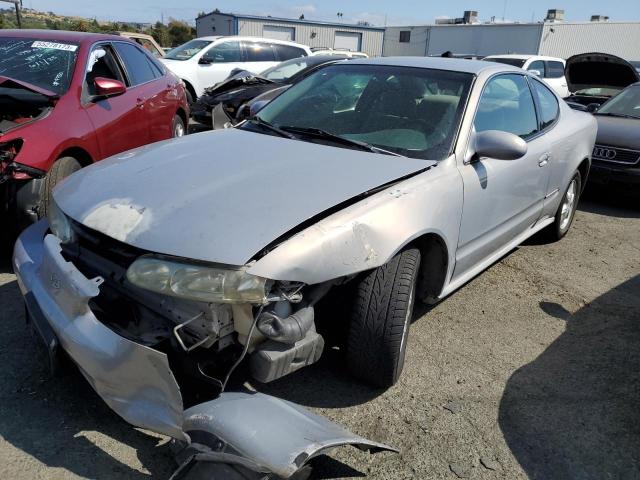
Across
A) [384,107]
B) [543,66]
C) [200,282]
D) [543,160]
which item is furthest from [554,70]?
[200,282]

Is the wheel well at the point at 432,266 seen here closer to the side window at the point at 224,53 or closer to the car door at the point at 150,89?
the car door at the point at 150,89

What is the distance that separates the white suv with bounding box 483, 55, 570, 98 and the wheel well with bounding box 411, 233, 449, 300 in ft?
38.6

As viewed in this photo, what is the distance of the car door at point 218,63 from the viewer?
11.5 m

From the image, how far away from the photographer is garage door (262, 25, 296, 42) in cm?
3262

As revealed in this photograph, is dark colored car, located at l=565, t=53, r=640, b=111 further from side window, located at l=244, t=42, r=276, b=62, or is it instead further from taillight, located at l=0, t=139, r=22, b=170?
taillight, located at l=0, t=139, r=22, b=170

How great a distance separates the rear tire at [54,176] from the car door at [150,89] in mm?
1339

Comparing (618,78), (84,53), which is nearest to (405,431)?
(84,53)

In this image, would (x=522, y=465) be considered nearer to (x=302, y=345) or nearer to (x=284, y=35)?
(x=302, y=345)

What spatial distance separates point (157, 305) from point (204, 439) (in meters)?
0.56

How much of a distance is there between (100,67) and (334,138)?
287 cm

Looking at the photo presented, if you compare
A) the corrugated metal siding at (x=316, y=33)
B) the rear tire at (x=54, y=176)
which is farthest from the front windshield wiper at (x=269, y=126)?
the corrugated metal siding at (x=316, y=33)

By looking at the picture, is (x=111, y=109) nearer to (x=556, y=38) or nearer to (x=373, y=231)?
(x=373, y=231)

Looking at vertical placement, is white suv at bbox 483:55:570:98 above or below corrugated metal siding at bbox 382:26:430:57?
above

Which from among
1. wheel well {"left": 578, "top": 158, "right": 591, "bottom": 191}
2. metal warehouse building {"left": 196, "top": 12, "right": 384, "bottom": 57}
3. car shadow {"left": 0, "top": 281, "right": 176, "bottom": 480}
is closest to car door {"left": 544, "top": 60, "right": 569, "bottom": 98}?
wheel well {"left": 578, "top": 158, "right": 591, "bottom": 191}
